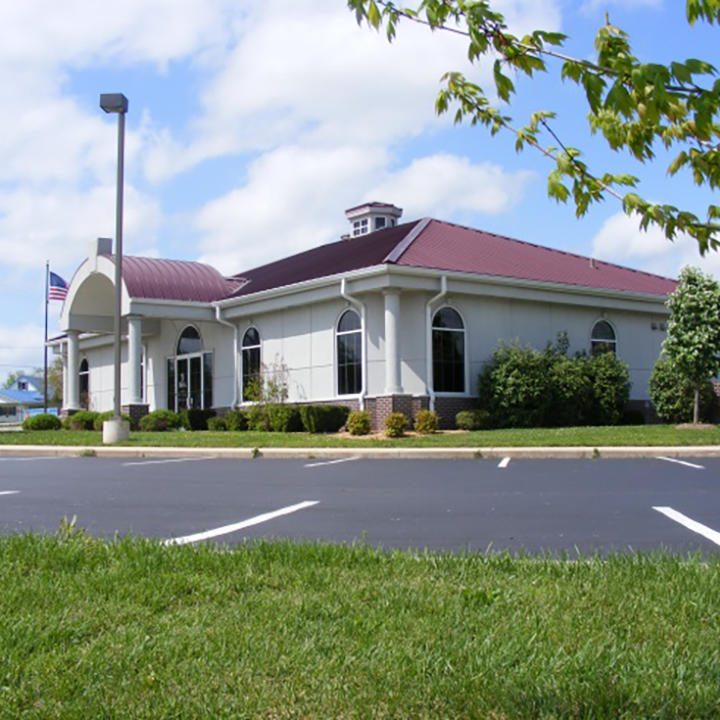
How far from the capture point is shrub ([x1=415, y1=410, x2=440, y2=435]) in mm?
21281

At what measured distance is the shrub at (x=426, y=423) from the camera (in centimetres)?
2128

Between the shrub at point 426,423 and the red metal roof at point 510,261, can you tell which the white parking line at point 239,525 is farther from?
the red metal roof at point 510,261

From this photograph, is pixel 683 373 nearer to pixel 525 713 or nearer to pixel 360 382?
pixel 360 382

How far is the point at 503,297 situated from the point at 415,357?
321 centimetres

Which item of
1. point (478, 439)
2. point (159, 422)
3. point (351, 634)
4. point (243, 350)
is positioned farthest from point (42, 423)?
point (351, 634)

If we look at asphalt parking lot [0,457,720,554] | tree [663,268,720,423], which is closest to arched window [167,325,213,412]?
tree [663,268,720,423]

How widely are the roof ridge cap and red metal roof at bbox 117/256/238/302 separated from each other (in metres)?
6.84

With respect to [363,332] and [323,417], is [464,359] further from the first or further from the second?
[323,417]

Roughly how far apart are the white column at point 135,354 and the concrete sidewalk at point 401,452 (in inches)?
324

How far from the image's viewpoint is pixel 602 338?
26.9m

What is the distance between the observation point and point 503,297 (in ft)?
79.5

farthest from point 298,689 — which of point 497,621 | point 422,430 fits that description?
point 422,430

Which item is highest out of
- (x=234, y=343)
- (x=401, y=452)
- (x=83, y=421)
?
(x=234, y=343)

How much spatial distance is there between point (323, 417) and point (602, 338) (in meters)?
9.56
